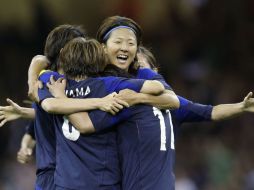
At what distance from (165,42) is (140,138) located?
6148mm

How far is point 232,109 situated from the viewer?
4.64m

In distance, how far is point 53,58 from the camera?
4680 millimetres

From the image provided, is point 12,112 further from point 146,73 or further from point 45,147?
point 146,73

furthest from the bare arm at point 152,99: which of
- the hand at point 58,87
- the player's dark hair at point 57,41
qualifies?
the player's dark hair at point 57,41

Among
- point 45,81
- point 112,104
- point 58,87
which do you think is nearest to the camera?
point 112,104

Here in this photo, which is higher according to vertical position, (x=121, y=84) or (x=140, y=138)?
(x=121, y=84)

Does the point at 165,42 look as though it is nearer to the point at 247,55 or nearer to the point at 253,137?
the point at 247,55

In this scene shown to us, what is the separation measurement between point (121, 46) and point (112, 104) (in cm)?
46

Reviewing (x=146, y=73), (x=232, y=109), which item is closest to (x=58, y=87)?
(x=146, y=73)

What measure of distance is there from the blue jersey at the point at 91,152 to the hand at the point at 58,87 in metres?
0.06

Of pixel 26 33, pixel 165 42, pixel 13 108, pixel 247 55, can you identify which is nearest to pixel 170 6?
pixel 165 42

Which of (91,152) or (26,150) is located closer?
(91,152)

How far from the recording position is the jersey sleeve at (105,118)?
168 inches

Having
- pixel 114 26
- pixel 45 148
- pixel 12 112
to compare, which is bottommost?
pixel 45 148
